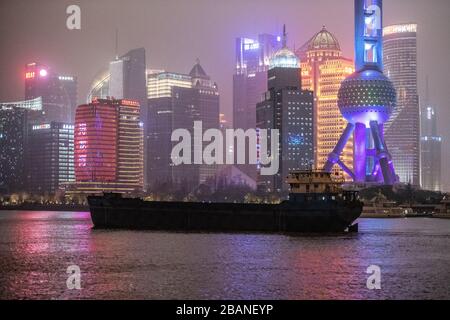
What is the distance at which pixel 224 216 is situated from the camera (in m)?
117

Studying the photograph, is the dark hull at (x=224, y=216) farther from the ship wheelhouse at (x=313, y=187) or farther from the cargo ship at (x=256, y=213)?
the ship wheelhouse at (x=313, y=187)

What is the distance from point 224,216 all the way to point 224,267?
48.3 meters

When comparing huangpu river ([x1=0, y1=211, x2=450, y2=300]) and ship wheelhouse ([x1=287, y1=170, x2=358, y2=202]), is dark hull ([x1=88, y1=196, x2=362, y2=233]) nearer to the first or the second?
ship wheelhouse ([x1=287, y1=170, x2=358, y2=202])

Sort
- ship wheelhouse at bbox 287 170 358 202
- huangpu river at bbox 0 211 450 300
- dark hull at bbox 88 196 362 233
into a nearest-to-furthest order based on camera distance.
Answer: huangpu river at bbox 0 211 450 300, dark hull at bbox 88 196 362 233, ship wheelhouse at bbox 287 170 358 202

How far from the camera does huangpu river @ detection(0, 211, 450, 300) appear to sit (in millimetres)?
55500

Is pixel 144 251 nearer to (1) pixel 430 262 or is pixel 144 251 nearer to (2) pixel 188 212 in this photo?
(1) pixel 430 262

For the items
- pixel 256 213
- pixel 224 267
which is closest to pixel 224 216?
pixel 256 213

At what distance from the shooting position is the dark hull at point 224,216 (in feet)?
349

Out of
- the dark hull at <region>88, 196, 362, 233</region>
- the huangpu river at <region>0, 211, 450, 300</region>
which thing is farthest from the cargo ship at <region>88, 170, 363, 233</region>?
the huangpu river at <region>0, 211, 450, 300</region>

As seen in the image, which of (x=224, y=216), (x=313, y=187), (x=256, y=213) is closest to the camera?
(x=313, y=187)

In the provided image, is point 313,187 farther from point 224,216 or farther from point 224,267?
point 224,267

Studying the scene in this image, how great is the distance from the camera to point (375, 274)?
6412cm
